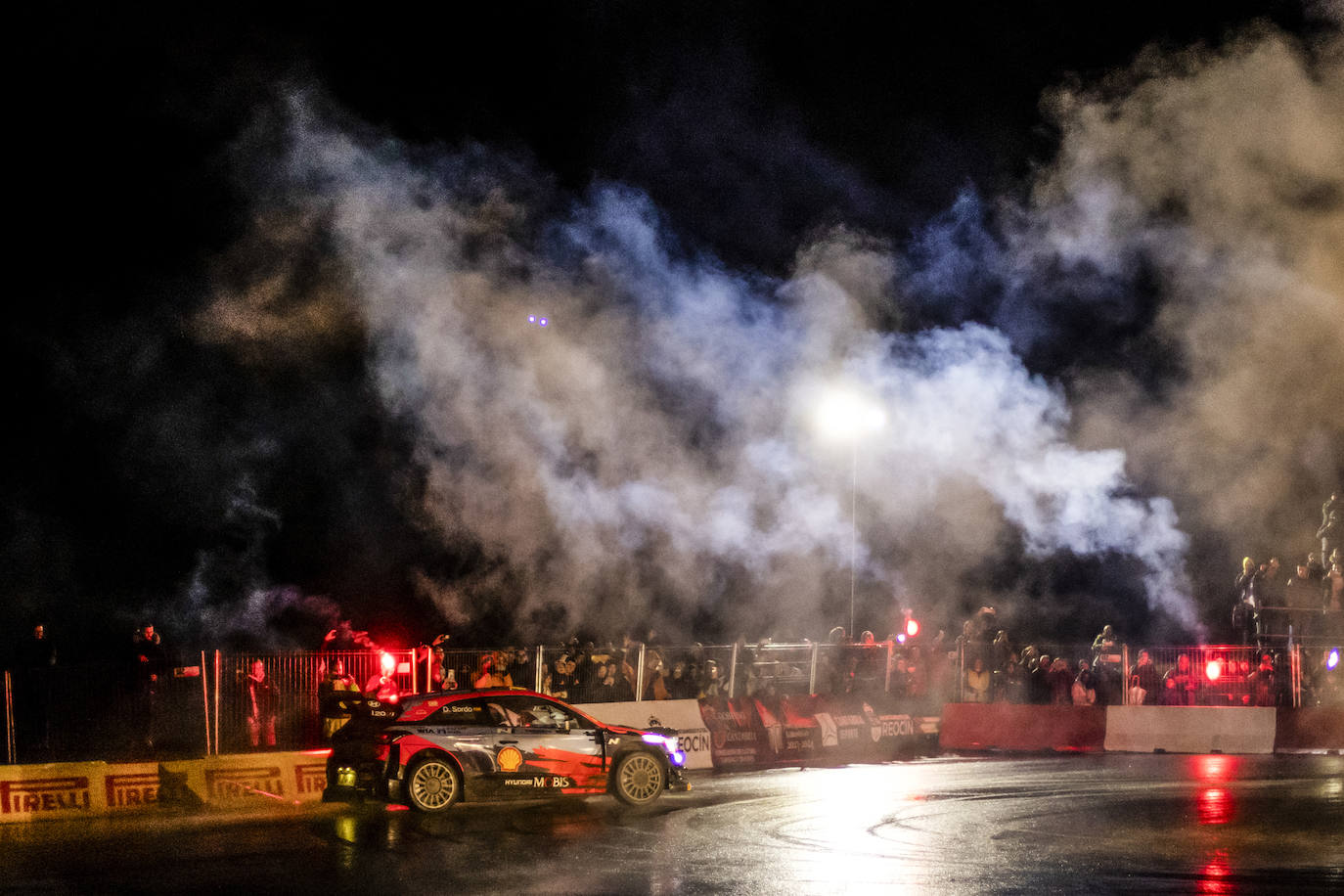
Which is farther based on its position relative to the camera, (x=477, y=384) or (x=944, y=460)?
(x=944, y=460)

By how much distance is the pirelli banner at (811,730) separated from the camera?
735 inches

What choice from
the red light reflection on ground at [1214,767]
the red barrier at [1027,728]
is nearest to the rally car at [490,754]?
the red light reflection on ground at [1214,767]

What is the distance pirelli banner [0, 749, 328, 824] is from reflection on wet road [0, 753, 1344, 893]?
2.36 feet

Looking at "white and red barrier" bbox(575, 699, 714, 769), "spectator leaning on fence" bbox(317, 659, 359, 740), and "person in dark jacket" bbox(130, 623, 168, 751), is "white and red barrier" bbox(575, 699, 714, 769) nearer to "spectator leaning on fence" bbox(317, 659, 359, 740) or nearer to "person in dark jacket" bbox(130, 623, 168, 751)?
"spectator leaning on fence" bbox(317, 659, 359, 740)

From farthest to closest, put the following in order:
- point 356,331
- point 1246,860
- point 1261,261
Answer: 1. point 356,331
2. point 1261,261
3. point 1246,860

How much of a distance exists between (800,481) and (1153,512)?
351 inches

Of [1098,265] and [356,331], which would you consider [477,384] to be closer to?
[356,331]

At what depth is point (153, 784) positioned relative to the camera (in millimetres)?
13422

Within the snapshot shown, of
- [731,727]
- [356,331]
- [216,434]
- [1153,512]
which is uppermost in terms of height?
[356,331]

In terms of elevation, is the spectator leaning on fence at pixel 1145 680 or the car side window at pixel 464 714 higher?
the car side window at pixel 464 714

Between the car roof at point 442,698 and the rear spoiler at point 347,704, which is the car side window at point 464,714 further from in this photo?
the rear spoiler at point 347,704

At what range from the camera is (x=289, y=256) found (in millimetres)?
21984

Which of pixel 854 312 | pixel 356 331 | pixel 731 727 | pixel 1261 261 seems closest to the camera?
pixel 731 727


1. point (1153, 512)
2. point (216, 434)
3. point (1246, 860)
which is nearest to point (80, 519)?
point (216, 434)
